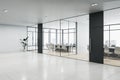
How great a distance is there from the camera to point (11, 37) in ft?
42.7

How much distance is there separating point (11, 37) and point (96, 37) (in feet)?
31.3

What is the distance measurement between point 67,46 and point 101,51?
17.4ft

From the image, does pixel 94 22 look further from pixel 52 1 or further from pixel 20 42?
pixel 20 42

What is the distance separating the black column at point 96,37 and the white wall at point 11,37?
29.5ft

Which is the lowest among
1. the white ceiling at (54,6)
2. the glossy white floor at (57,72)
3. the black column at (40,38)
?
the glossy white floor at (57,72)

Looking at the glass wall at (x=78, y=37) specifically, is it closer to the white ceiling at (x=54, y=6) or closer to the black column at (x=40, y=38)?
the black column at (x=40, y=38)

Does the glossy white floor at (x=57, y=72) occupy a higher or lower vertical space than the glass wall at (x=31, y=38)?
lower

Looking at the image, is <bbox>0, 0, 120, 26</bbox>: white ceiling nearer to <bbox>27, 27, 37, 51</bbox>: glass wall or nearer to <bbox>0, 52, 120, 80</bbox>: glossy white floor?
<bbox>0, 52, 120, 80</bbox>: glossy white floor

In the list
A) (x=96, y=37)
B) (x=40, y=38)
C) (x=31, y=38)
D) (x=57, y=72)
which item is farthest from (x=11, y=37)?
(x=57, y=72)

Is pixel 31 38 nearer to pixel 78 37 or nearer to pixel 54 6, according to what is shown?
pixel 78 37

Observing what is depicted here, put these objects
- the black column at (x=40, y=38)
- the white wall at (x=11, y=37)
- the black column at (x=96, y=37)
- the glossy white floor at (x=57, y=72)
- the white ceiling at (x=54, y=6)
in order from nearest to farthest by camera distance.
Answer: the glossy white floor at (x=57, y=72)
the white ceiling at (x=54, y=6)
the black column at (x=96, y=37)
the black column at (x=40, y=38)
the white wall at (x=11, y=37)

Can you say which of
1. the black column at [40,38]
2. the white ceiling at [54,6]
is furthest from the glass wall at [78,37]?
the white ceiling at [54,6]

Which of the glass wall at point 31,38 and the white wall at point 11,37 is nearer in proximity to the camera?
the white wall at point 11,37

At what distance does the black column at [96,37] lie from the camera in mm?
6992
